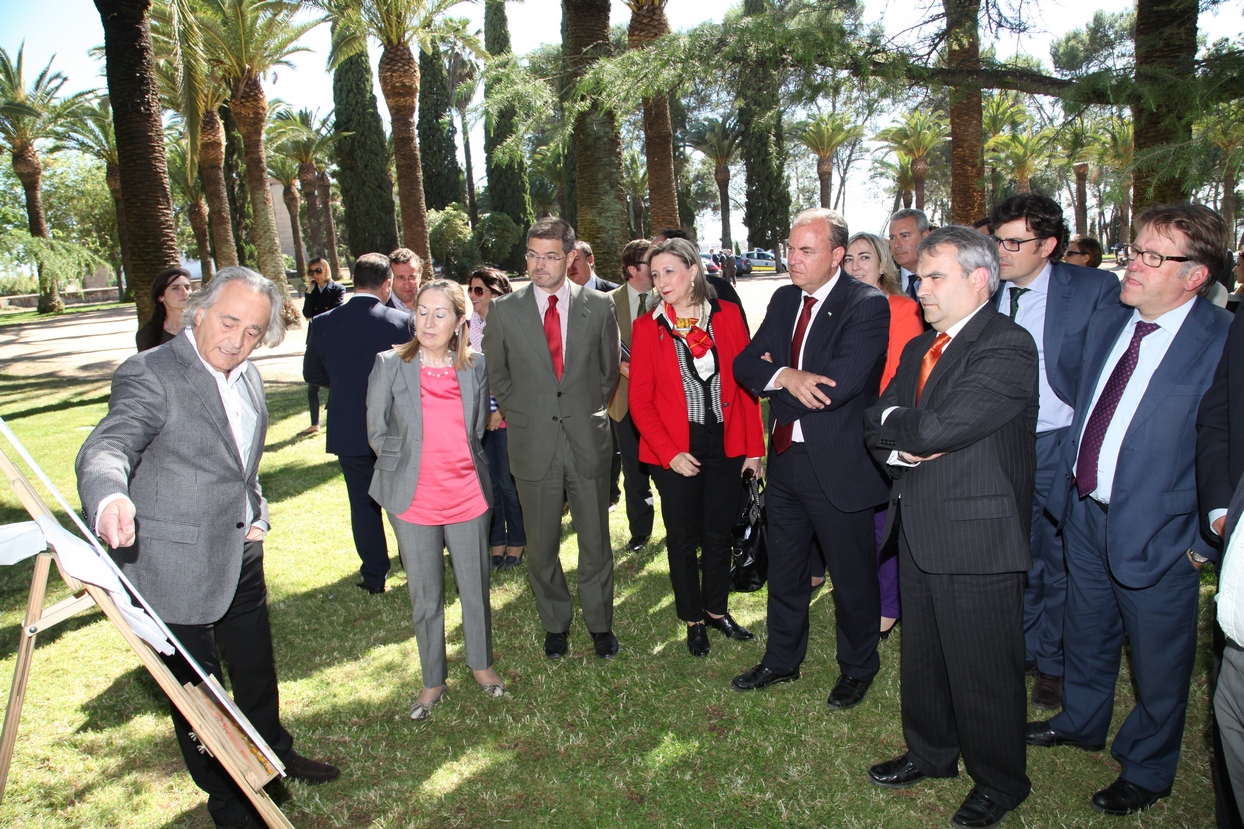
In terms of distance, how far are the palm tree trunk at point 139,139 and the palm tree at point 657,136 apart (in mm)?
6900

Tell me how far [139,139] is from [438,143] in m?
30.7

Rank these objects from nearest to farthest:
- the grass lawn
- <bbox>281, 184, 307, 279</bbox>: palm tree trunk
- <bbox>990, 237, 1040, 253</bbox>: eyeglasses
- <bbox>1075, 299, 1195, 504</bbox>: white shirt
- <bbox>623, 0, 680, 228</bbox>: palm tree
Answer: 1. <bbox>1075, 299, 1195, 504</bbox>: white shirt
2. the grass lawn
3. <bbox>990, 237, 1040, 253</bbox>: eyeglasses
4. <bbox>623, 0, 680, 228</bbox>: palm tree
5. <bbox>281, 184, 307, 279</bbox>: palm tree trunk

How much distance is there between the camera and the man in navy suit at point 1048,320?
3.81m

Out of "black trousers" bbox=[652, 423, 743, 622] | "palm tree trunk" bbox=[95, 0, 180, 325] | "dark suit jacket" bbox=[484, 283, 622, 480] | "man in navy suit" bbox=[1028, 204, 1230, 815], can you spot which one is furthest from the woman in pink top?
"palm tree trunk" bbox=[95, 0, 180, 325]

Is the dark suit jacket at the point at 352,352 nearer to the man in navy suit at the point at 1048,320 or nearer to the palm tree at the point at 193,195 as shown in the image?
the man in navy suit at the point at 1048,320

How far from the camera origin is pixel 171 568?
3.01 m

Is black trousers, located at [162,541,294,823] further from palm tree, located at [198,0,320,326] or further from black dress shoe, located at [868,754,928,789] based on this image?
palm tree, located at [198,0,320,326]

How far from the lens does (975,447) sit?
2.97m

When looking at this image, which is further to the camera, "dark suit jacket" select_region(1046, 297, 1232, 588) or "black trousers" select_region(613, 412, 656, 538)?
"black trousers" select_region(613, 412, 656, 538)

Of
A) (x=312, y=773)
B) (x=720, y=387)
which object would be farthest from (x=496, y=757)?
(x=720, y=387)

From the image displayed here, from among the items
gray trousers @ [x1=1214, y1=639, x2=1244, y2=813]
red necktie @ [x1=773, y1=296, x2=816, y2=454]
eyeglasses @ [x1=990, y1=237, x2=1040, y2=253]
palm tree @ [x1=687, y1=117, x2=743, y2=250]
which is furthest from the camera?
palm tree @ [x1=687, y1=117, x2=743, y2=250]

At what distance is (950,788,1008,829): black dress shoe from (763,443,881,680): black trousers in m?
0.98

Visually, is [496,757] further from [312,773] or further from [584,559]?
[584,559]

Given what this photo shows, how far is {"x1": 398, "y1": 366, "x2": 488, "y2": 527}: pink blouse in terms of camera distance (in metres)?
4.05
